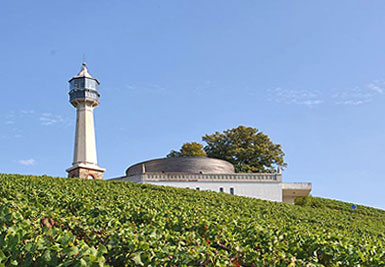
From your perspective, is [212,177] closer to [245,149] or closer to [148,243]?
[245,149]

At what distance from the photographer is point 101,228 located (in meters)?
7.24

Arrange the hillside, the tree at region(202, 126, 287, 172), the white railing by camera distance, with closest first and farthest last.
→ 1. the hillside
2. the white railing
3. the tree at region(202, 126, 287, 172)

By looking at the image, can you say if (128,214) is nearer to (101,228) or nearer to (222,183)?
(101,228)

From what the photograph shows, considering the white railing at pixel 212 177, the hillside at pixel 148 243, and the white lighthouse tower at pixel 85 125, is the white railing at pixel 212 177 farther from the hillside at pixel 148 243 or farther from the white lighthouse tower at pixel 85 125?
the hillside at pixel 148 243

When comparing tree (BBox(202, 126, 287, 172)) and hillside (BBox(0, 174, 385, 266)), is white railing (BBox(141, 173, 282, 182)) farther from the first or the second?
hillside (BBox(0, 174, 385, 266))

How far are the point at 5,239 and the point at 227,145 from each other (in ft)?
130

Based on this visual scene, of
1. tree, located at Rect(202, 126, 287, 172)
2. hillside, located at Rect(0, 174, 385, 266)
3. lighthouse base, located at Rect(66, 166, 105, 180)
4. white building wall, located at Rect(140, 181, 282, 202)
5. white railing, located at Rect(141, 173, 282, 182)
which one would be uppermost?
tree, located at Rect(202, 126, 287, 172)

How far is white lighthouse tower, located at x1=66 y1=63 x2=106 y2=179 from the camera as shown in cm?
3192

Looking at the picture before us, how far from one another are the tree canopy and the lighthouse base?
13555 mm


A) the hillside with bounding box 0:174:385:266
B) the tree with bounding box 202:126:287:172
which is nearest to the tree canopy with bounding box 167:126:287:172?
the tree with bounding box 202:126:287:172

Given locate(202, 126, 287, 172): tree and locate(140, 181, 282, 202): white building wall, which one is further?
locate(202, 126, 287, 172): tree

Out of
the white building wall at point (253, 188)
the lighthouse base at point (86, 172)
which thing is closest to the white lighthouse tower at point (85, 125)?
the lighthouse base at point (86, 172)

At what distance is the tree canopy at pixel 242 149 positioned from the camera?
4291 cm

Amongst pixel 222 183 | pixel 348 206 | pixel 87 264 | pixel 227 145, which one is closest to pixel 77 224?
pixel 87 264
